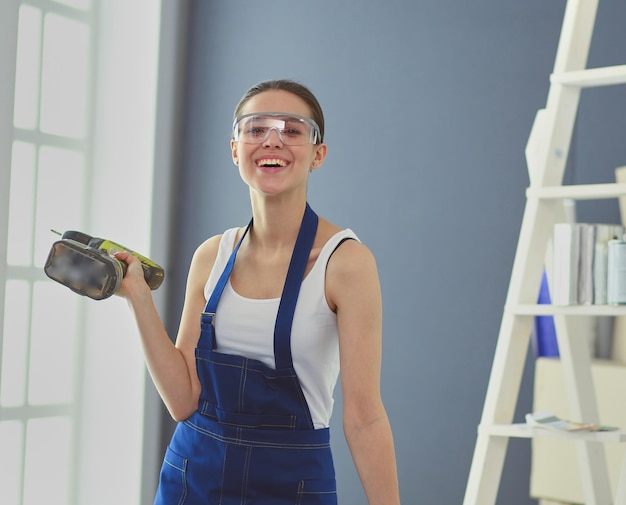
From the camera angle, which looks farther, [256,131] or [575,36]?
[575,36]

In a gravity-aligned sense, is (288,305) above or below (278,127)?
below

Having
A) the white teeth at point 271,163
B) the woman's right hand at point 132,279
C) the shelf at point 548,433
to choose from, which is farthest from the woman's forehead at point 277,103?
the shelf at point 548,433

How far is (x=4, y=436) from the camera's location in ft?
11.0

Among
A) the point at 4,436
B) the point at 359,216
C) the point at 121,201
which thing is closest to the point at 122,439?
the point at 4,436

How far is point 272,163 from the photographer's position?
179cm

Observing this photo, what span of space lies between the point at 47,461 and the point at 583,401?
206cm

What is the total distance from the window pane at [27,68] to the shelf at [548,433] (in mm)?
2042

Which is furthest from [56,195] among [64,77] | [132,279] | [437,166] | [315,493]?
[315,493]

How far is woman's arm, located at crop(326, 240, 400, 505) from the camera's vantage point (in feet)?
5.48

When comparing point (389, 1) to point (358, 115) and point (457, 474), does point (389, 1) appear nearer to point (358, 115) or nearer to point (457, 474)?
point (358, 115)

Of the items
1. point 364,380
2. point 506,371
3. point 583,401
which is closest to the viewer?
point 364,380

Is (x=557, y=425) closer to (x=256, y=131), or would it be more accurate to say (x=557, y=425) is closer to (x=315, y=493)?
(x=315, y=493)

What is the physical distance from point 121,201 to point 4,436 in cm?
106

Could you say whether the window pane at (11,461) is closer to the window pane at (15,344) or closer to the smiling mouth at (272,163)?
the window pane at (15,344)
